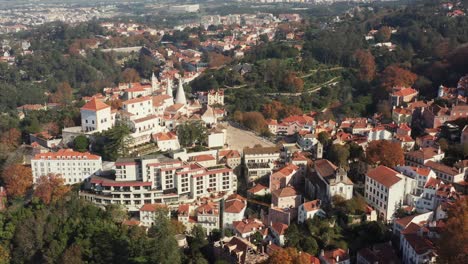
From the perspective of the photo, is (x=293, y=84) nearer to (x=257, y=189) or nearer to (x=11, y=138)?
(x=257, y=189)

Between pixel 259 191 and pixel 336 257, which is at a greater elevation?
pixel 259 191

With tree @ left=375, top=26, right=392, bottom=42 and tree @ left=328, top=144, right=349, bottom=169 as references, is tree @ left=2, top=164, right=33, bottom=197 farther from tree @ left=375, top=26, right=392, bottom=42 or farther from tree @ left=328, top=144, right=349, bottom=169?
tree @ left=375, top=26, right=392, bottom=42

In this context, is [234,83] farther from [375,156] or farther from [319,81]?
[375,156]

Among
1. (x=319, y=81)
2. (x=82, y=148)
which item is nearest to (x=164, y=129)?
(x=82, y=148)

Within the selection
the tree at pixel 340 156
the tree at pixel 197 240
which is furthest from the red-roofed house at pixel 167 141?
the tree at pixel 340 156

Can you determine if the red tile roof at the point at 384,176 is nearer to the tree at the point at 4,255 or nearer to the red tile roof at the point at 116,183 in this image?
the red tile roof at the point at 116,183

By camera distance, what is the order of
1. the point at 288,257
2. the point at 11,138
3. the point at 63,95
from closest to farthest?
the point at 288,257, the point at 11,138, the point at 63,95

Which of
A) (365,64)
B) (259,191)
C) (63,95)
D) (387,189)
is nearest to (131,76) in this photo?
(63,95)
